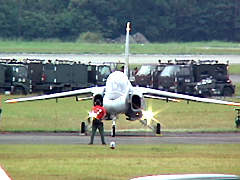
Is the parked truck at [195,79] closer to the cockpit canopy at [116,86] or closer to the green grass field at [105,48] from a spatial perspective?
the cockpit canopy at [116,86]

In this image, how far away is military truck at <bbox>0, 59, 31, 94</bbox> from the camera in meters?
49.9

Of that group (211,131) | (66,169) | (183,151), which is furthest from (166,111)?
(66,169)

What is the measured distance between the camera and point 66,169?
1902 centimetres

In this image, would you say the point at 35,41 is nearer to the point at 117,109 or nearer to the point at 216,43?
the point at 216,43

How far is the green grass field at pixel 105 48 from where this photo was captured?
8621 centimetres

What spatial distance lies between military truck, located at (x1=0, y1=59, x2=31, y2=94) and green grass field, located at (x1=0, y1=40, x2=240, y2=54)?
105ft

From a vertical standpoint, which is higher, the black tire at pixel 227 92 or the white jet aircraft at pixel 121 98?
the white jet aircraft at pixel 121 98

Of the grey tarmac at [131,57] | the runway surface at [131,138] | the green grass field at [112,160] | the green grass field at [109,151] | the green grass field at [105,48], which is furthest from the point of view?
the green grass field at [105,48]

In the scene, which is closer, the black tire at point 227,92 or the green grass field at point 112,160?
the green grass field at point 112,160

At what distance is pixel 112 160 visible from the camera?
2102 centimetres

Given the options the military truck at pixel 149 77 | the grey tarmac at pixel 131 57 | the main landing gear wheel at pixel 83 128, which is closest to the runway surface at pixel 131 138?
the main landing gear wheel at pixel 83 128

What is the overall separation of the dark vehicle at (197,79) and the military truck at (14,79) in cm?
761

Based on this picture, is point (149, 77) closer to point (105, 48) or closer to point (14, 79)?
point (14, 79)

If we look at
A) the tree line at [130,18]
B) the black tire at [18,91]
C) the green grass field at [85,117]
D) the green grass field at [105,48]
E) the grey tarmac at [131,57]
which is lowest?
the green grass field at [85,117]
